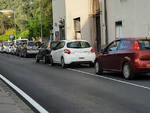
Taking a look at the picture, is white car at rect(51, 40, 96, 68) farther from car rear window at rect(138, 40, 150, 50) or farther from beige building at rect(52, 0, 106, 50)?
beige building at rect(52, 0, 106, 50)

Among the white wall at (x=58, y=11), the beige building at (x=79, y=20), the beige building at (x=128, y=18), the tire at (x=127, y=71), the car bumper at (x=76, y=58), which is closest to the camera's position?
the tire at (x=127, y=71)

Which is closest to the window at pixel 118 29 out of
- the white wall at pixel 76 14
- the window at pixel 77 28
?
the white wall at pixel 76 14

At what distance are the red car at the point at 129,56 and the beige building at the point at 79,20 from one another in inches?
744

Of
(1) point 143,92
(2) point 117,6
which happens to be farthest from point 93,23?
(1) point 143,92

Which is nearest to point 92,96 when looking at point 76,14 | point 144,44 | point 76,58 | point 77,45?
point 144,44

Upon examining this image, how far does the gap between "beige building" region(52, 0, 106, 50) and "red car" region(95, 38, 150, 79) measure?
18.9 meters

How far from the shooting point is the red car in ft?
46.2

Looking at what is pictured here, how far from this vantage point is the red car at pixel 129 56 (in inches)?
555

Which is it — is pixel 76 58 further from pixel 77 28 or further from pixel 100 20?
pixel 77 28

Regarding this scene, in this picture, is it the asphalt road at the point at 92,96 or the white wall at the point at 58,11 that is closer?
the asphalt road at the point at 92,96

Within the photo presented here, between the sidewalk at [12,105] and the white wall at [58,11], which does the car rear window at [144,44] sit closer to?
the sidewalk at [12,105]

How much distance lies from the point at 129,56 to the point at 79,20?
1134 inches

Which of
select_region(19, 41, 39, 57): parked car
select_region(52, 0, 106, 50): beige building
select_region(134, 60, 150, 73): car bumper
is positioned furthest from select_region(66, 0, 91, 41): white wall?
select_region(134, 60, 150, 73): car bumper

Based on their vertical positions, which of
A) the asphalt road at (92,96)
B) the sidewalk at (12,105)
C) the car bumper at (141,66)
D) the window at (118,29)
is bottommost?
the asphalt road at (92,96)
